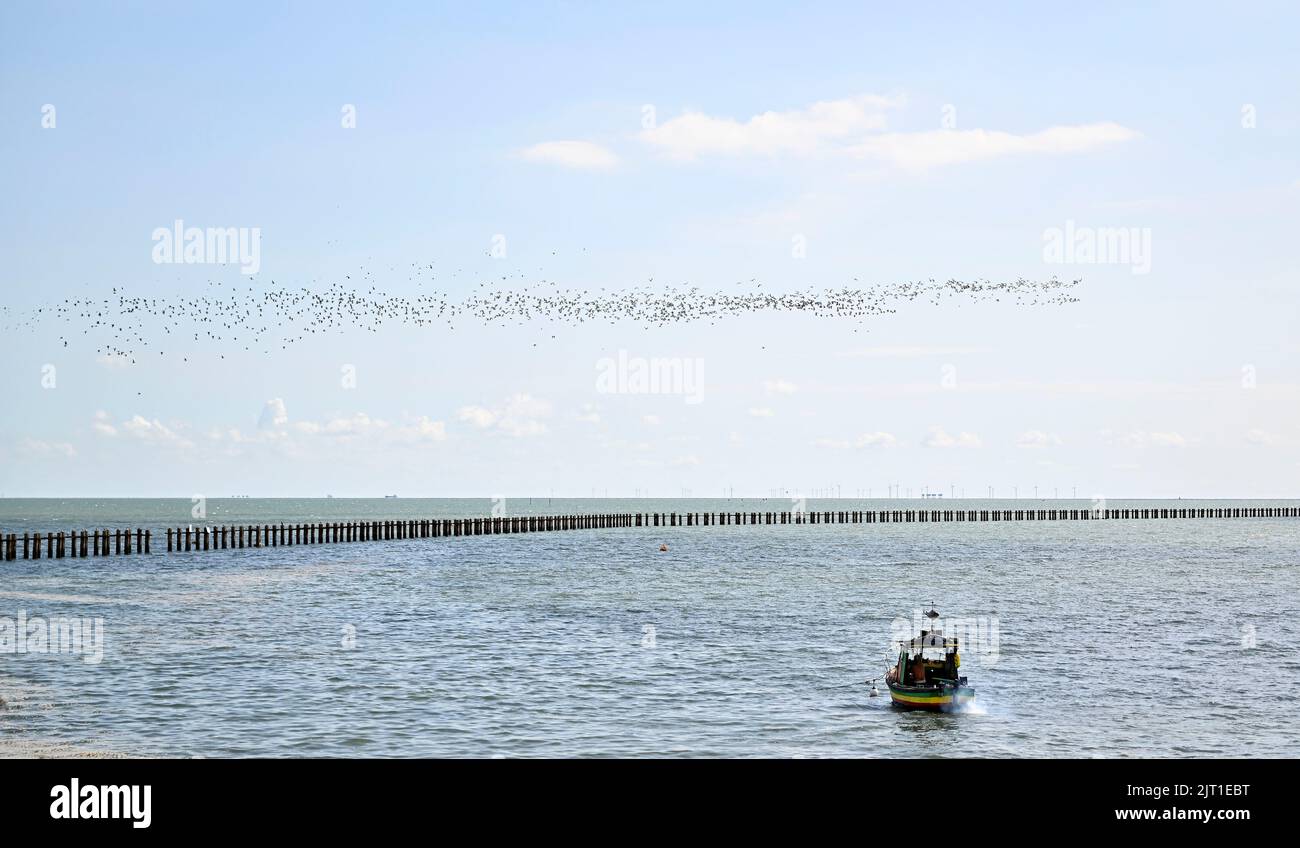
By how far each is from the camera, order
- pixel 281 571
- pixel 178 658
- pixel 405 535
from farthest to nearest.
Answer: pixel 405 535
pixel 281 571
pixel 178 658

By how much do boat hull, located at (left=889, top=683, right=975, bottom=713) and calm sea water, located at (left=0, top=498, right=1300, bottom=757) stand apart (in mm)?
356

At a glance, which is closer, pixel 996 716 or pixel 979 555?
pixel 996 716

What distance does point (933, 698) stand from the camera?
27094 millimetres

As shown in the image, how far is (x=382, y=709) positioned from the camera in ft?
87.7

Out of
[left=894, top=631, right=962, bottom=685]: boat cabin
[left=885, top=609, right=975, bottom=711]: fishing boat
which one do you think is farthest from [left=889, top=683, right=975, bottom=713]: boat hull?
[left=894, top=631, right=962, bottom=685]: boat cabin

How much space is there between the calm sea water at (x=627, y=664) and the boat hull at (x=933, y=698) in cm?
36

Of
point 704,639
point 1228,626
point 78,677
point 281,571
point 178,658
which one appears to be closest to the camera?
point 78,677

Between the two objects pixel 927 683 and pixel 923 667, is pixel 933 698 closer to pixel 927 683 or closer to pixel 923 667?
pixel 927 683

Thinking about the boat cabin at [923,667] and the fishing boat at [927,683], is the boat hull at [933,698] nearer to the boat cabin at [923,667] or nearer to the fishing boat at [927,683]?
the fishing boat at [927,683]

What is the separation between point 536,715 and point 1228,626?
31490 mm

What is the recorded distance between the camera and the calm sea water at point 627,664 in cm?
2400
